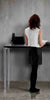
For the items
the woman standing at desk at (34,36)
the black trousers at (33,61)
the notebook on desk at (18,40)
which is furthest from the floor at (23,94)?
the notebook on desk at (18,40)

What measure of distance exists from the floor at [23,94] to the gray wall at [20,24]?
17.9 inches

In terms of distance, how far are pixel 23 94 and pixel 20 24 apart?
163 centimetres

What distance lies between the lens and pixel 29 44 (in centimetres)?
521

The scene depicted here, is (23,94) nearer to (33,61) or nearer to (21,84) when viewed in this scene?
(33,61)

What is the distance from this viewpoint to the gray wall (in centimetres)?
594

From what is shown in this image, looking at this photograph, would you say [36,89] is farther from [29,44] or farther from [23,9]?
[23,9]

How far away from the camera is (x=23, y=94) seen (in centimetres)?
504

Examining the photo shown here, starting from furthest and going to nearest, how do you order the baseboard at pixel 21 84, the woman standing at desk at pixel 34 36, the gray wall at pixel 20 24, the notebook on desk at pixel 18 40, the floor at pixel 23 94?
the gray wall at pixel 20 24 → the baseboard at pixel 21 84 → the notebook on desk at pixel 18 40 → the woman standing at desk at pixel 34 36 → the floor at pixel 23 94

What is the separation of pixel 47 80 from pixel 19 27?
126 cm

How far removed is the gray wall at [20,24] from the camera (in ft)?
19.5

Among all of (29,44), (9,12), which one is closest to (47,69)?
(29,44)

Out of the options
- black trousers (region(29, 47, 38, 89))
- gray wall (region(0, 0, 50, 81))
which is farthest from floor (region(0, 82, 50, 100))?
gray wall (region(0, 0, 50, 81))

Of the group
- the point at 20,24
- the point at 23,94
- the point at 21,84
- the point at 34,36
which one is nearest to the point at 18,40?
the point at 20,24

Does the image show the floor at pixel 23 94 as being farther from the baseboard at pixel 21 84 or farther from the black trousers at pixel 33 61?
the black trousers at pixel 33 61
